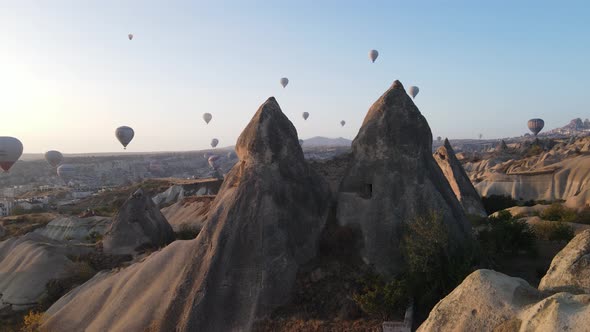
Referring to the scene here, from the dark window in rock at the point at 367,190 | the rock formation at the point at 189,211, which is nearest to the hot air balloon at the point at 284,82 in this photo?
the rock formation at the point at 189,211

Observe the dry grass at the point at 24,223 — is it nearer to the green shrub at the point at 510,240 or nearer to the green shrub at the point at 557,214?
the green shrub at the point at 510,240

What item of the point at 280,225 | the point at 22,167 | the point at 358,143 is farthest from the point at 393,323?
the point at 22,167

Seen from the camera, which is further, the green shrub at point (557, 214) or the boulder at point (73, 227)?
the boulder at point (73, 227)

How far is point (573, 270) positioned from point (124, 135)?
57848mm

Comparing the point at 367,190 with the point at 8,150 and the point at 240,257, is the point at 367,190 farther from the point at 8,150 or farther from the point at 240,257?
the point at 8,150

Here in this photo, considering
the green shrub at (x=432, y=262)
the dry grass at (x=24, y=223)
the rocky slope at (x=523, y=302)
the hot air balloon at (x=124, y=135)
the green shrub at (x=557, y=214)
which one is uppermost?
the hot air balloon at (x=124, y=135)

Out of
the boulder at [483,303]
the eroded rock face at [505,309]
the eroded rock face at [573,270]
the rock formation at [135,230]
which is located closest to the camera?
the eroded rock face at [505,309]

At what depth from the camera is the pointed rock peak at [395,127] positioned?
12.4 meters

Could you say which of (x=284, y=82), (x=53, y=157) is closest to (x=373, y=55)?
(x=284, y=82)

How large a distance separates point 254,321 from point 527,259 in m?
7.91

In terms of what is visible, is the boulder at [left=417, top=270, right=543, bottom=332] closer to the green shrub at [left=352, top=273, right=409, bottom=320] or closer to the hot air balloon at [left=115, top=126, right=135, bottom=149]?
the green shrub at [left=352, top=273, right=409, bottom=320]

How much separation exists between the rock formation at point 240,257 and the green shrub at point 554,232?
8.02 m

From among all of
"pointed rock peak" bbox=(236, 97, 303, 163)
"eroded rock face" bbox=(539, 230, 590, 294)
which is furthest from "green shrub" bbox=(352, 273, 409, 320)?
"pointed rock peak" bbox=(236, 97, 303, 163)

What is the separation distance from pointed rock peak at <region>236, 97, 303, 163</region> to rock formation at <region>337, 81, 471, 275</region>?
5.79 feet
